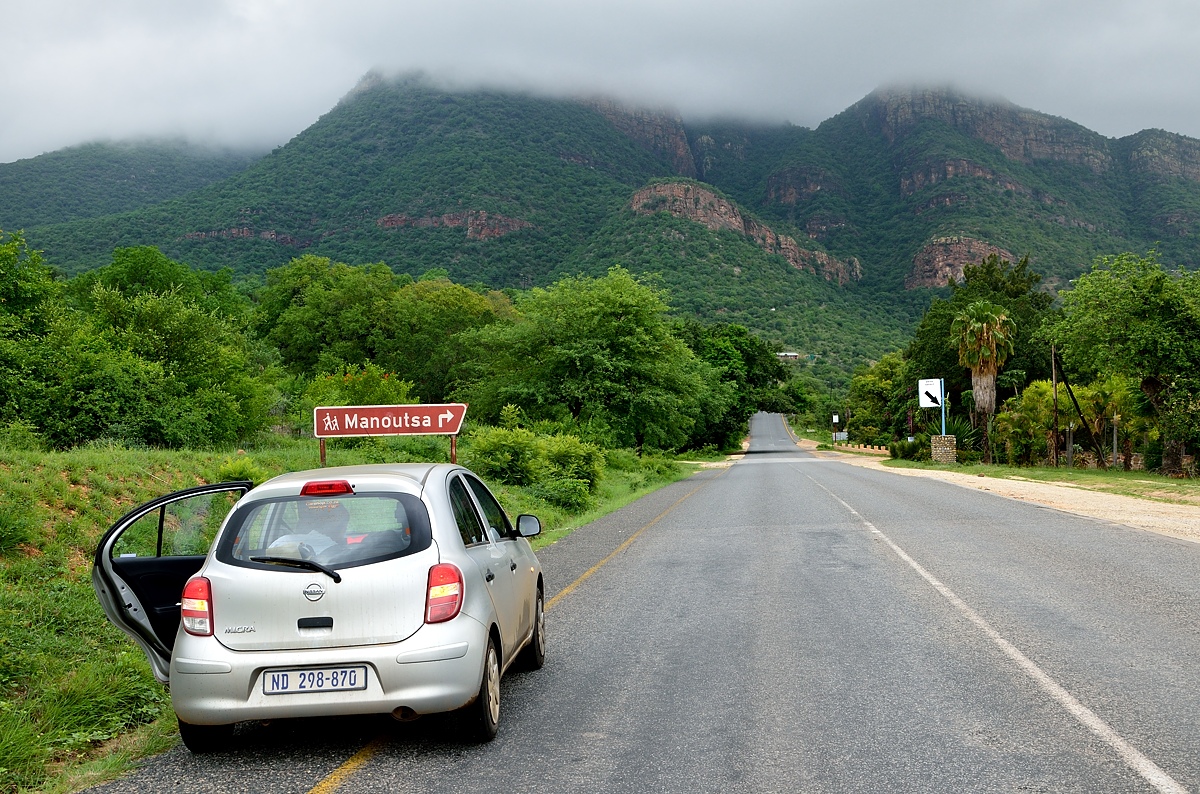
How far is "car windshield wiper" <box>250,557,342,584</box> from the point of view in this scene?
188 inches

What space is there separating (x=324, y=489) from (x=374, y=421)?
7.95m

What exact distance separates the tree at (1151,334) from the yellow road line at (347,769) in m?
37.8

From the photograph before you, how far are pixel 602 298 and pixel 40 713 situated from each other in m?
33.2

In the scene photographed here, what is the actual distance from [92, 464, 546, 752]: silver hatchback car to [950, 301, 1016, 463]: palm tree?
168ft

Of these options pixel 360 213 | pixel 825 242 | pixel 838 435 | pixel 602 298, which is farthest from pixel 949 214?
pixel 602 298

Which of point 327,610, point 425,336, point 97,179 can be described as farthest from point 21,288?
point 97,179

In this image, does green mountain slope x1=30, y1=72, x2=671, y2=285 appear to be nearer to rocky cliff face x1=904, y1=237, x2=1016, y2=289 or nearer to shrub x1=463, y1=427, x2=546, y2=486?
rocky cliff face x1=904, y1=237, x2=1016, y2=289

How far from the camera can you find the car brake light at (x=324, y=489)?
5.11m

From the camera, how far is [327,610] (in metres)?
4.74

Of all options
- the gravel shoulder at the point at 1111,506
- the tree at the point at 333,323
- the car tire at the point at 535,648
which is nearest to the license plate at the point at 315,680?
the car tire at the point at 535,648

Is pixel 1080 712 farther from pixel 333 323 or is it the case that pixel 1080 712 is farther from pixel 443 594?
pixel 333 323

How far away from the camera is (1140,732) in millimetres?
4902

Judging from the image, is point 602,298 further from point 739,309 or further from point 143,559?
point 739,309

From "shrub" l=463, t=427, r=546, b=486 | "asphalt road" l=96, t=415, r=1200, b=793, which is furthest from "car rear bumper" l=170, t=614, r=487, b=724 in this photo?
"shrub" l=463, t=427, r=546, b=486
